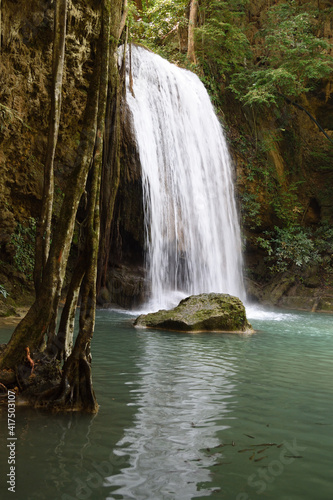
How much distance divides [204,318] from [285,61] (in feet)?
47.3

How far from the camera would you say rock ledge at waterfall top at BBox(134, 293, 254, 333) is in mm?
8828

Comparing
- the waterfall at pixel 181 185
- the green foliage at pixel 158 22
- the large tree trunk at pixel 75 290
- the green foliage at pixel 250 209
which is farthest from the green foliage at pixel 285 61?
the large tree trunk at pixel 75 290

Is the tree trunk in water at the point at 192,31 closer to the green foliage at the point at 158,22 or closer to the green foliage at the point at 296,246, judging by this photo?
the green foliage at the point at 158,22

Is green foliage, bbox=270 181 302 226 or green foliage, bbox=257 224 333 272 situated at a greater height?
green foliage, bbox=270 181 302 226

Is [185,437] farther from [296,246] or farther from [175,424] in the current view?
[296,246]

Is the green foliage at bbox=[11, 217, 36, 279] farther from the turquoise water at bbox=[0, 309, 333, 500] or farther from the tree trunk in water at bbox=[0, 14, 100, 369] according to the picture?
the tree trunk in water at bbox=[0, 14, 100, 369]

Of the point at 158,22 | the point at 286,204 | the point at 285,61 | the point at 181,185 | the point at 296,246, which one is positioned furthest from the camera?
the point at 158,22

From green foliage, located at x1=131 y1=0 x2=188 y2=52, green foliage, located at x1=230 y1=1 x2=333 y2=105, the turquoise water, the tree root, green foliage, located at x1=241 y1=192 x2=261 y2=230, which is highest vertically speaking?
green foliage, located at x1=131 y1=0 x2=188 y2=52

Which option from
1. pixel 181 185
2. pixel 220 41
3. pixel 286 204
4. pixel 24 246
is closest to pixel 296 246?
pixel 286 204

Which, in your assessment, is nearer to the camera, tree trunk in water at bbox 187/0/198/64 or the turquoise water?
the turquoise water

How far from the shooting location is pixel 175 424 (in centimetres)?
338

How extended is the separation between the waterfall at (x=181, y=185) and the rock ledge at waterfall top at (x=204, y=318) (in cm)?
419

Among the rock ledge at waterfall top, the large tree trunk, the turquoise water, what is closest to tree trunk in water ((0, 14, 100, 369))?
the large tree trunk

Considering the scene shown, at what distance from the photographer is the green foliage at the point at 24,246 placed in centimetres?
1095
